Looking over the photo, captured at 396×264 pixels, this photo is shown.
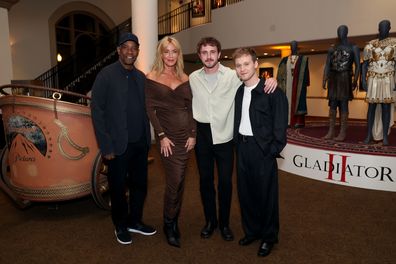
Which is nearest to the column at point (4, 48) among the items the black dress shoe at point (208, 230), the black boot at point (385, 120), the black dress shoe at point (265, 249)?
the black dress shoe at point (208, 230)

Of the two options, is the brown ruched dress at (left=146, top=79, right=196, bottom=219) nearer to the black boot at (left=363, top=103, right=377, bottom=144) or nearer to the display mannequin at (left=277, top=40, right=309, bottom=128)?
the black boot at (left=363, top=103, right=377, bottom=144)

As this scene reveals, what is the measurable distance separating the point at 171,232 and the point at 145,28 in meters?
4.99

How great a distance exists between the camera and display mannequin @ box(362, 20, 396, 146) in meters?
4.54

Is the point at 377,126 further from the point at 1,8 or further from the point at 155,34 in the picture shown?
the point at 1,8

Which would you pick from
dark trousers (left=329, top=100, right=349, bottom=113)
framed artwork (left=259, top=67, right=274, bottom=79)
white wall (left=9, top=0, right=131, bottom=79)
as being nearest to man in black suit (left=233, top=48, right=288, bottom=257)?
dark trousers (left=329, top=100, right=349, bottom=113)

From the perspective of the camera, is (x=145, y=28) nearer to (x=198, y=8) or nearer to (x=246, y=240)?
(x=246, y=240)

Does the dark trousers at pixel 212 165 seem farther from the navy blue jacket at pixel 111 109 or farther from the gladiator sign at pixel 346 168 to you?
the gladiator sign at pixel 346 168

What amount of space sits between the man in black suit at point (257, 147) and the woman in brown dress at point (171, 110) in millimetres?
369

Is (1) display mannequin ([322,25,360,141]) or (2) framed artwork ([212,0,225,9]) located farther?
(2) framed artwork ([212,0,225,9])

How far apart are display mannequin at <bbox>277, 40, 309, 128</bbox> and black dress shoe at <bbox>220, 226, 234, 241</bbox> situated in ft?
16.1

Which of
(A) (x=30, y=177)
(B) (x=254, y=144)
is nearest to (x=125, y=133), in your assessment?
(B) (x=254, y=144)

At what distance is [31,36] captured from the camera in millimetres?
10586

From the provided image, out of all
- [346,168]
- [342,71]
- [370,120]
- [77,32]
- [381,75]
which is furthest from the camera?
[77,32]

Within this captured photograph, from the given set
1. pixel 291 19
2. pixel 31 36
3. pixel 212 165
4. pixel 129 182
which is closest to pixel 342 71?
pixel 212 165
